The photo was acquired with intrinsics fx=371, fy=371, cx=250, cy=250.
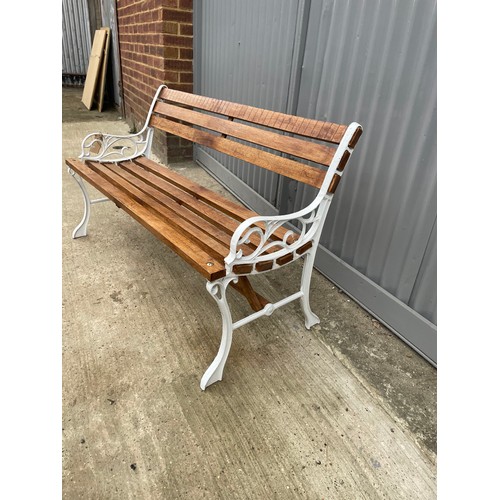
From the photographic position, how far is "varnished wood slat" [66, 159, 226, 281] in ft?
4.58

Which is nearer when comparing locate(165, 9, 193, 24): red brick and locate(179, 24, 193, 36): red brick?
locate(165, 9, 193, 24): red brick

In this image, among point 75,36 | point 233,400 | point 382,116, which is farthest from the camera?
point 75,36

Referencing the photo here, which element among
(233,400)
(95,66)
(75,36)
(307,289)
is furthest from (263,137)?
(75,36)

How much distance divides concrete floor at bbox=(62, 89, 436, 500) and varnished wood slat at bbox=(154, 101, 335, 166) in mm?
899

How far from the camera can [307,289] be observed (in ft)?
6.20

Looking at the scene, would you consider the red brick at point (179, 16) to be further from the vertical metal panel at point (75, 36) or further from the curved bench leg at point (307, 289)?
the vertical metal panel at point (75, 36)

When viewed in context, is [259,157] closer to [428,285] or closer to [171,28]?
[428,285]

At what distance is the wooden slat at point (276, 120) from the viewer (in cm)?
163

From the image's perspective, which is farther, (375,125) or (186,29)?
(186,29)

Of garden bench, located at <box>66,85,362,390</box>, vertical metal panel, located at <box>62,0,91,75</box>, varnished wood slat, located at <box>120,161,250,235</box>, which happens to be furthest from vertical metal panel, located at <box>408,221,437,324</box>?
vertical metal panel, located at <box>62,0,91,75</box>

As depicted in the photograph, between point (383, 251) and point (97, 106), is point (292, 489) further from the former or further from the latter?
point (97, 106)

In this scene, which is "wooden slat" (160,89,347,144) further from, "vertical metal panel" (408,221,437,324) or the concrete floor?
the concrete floor

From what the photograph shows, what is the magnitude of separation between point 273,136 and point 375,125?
0.53 m

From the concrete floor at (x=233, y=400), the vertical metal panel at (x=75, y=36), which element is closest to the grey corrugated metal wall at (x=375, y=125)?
the concrete floor at (x=233, y=400)
